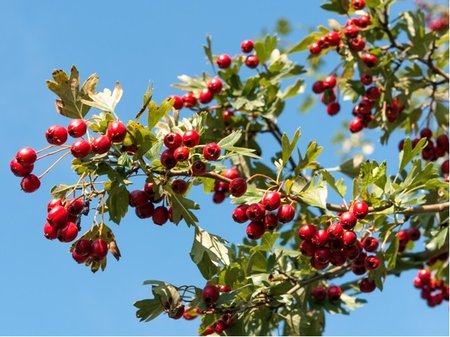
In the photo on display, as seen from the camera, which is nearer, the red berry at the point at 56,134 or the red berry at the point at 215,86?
the red berry at the point at 56,134

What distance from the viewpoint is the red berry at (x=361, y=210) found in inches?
119

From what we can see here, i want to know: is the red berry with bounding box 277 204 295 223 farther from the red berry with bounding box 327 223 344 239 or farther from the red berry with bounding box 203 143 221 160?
the red berry with bounding box 203 143 221 160

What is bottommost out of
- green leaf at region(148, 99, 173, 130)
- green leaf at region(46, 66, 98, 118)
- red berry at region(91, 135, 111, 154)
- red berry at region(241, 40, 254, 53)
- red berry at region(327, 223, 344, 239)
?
red berry at region(327, 223, 344, 239)

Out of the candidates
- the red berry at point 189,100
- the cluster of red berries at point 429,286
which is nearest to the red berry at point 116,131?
the red berry at point 189,100

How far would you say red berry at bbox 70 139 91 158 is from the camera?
265 cm

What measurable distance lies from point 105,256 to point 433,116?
8.25 ft

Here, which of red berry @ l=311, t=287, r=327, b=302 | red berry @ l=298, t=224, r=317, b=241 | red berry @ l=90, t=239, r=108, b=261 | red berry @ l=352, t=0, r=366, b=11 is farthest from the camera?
red berry @ l=352, t=0, r=366, b=11

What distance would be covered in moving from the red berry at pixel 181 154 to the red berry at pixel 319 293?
158 cm

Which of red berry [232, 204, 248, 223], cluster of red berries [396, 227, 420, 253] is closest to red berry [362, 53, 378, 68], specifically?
cluster of red berries [396, 227, 420, 253]

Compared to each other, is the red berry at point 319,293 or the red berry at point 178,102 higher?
the red berry at point 178,102

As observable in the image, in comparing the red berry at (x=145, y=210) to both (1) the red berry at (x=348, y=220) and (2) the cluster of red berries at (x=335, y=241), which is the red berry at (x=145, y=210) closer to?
(2) the cluster of red berries at (x=335, y=241)

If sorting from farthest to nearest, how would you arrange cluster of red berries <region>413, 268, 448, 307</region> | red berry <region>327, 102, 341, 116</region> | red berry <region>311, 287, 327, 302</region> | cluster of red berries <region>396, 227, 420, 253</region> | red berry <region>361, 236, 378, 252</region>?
cluster of red berries <region>413, 268, 448, 307</region> < red berry <region>327, 102, 341, 116</region> < cluster of red berries <region>396, 227, 420, 253</region> < red berry <region>311, 287, 327, 302</region> < red berry <region>361, 236, 378, 252</region>

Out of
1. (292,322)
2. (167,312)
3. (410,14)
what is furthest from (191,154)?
(410,14)

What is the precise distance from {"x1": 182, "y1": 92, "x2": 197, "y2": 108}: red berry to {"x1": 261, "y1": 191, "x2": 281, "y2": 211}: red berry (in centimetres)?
139
